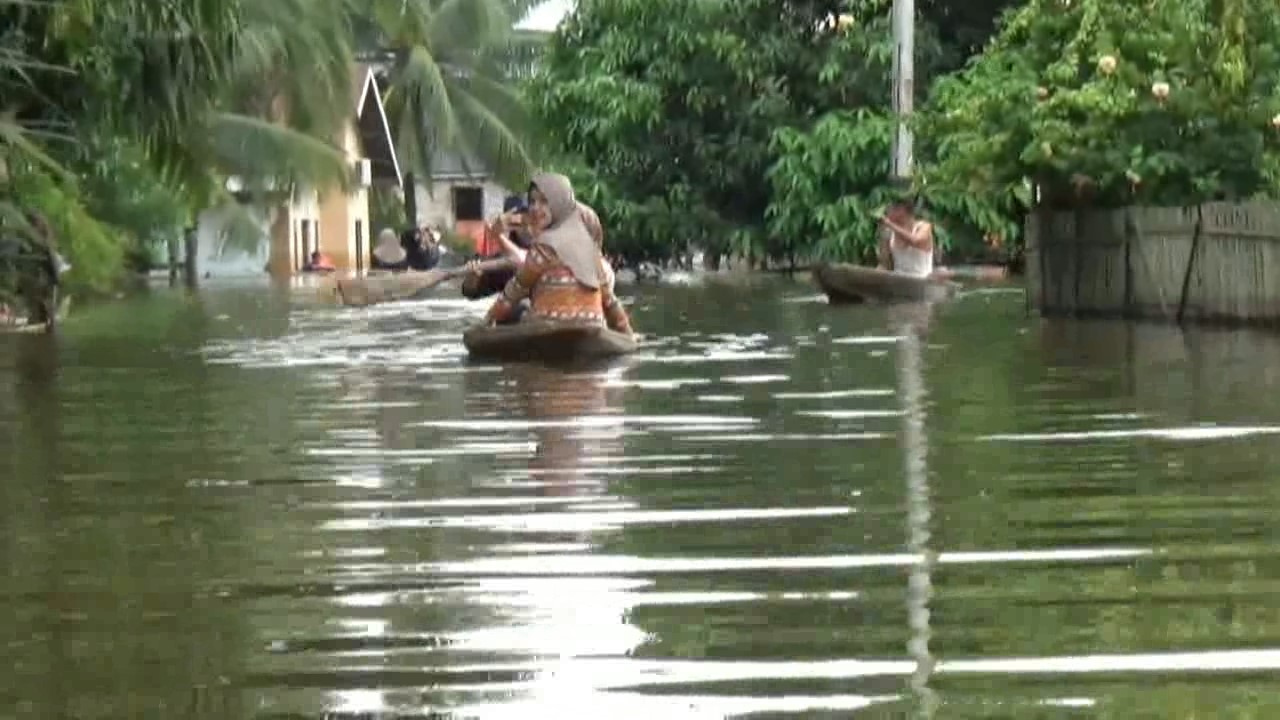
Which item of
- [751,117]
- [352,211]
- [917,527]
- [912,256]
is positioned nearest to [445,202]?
[352,211]

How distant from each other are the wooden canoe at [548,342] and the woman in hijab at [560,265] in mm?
109

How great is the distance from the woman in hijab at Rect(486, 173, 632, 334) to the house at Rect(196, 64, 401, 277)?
42.7 metres

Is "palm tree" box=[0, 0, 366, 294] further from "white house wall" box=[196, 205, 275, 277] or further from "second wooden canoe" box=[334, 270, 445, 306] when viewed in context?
"white house wall" box=[196, 205, 275, 277]

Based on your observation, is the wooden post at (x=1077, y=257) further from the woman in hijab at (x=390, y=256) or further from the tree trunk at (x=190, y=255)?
the tree trunk at (x=190, y=255)

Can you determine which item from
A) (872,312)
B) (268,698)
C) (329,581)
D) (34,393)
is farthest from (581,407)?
(872,312)

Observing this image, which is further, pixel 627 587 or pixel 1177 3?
pixel 1177 3

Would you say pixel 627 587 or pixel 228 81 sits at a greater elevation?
pixel 228 81

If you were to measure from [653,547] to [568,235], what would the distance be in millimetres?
11020

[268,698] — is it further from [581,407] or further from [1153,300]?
[1153,300]

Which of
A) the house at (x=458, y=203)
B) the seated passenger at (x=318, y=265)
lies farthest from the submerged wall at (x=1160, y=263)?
the house at (x=458, y=203)

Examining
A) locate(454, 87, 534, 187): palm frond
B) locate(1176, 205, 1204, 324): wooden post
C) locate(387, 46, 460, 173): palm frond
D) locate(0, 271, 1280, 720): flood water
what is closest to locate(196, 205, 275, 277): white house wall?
locate(387, 46, 460, 173): palm frond

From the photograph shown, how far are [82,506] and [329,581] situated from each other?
2.63 m

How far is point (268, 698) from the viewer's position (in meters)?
6.38

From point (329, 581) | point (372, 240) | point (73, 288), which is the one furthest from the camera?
point (372, 240)
